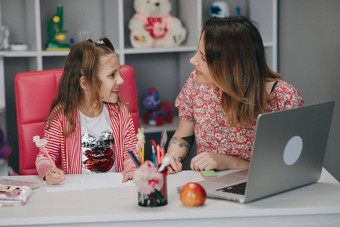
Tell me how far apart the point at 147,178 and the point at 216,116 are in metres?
0.67

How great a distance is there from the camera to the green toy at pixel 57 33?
9.31 feet

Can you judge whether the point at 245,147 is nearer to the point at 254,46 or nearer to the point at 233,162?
the point at 233,162

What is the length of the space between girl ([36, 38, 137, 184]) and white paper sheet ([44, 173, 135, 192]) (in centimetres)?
22

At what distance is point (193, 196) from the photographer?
135cm

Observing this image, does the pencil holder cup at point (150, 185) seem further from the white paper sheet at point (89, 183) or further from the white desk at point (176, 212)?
the white paper sheet at point (89, 183)

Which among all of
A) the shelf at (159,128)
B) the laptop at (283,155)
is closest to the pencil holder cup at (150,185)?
the laptop at (283,155)

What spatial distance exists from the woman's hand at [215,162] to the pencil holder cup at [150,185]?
35 centimetres

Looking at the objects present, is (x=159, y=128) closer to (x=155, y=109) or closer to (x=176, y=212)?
(x=155, y=109)

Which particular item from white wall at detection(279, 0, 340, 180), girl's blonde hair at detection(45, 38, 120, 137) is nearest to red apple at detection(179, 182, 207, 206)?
girl's blonde hair at detection(45, 38, 120, 137)

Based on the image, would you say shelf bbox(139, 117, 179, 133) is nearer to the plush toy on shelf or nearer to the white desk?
the plush toy on shelf

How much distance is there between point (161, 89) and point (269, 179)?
197 cm

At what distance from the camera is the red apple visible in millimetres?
1353

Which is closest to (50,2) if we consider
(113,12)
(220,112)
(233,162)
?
(113,12)

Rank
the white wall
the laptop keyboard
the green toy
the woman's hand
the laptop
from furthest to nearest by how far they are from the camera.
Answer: the green toy → the white wall → the woman's hand → the laptop keyboard → the laptop
